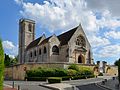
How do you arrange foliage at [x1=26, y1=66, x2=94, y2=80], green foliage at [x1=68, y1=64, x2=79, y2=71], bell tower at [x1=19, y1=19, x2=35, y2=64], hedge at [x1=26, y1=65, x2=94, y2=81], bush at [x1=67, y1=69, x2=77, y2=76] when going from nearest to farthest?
1. hedge at [x1=26, y1=65, x2=94, y2=81]
2. foliage at [x1=26, y1=66, x2=94, y2=80]
3. bush at [x1=67, y1=69, x2=77, y2=76]
4. green foliage at [x1=68, y1=64, x2=79, y2=71]
5. bell tower at [x1=19, y1=19, x2=35, y2=64]

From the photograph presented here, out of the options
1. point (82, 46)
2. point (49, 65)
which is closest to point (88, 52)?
point (82, 46)

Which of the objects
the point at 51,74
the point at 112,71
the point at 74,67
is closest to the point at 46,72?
the point at 51,74

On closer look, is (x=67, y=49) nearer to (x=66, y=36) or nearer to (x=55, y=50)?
(x=55, y=50)

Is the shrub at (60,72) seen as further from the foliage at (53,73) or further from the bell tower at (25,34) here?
the bell tower at (25,34)

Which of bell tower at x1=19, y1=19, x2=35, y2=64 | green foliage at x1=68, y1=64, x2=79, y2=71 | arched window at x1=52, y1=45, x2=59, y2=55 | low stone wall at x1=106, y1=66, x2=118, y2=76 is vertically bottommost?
low stone wall at x1=106, y1=66, x2=118, y2=76

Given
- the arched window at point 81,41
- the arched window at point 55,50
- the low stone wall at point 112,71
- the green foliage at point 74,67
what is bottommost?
the low stone wall at point 112,71

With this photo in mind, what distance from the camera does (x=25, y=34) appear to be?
9631cm

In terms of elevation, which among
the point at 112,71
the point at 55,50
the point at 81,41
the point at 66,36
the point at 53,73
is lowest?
the point at 112,71

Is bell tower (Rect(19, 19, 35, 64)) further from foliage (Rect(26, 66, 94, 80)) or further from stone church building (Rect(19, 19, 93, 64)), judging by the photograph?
foliage (Rect(26, 66, 94, 80))

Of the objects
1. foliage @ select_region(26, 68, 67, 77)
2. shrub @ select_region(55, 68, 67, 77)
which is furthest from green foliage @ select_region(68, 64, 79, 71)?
foliage @ select_region(26, 68, 67, 77)

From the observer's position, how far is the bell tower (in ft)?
315

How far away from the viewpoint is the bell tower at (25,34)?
9594 cm

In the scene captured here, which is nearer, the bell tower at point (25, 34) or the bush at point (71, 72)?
the bush at point (71, 72)

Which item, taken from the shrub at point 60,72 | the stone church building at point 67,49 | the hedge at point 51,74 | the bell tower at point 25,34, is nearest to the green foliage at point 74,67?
the hedge at point 51,74
